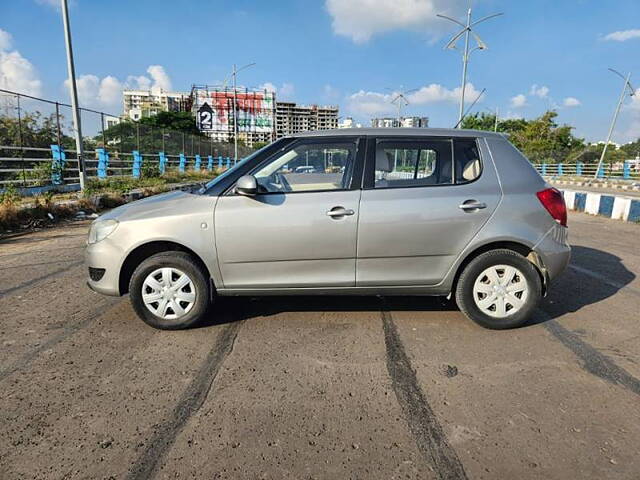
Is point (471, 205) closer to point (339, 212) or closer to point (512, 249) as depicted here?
point (512, 249)

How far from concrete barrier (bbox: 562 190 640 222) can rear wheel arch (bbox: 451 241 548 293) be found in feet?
25.6

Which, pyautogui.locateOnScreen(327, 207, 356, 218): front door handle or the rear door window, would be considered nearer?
pyautogui.locateOnScreen(327, 207, 356, 218): front door handle

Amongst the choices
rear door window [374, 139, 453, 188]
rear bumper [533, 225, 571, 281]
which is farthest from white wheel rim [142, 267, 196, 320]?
rear bumper [533, 225, 571, 281]

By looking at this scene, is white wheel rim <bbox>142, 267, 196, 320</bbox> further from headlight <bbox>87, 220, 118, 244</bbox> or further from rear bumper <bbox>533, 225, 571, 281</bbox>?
rear bumper <bbox>533, 225, 571, 281</bbox>

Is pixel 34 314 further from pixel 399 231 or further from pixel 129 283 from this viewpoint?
pixel 399 231

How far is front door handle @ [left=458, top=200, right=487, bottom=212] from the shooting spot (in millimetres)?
3607

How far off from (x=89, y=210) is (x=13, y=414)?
9.75m

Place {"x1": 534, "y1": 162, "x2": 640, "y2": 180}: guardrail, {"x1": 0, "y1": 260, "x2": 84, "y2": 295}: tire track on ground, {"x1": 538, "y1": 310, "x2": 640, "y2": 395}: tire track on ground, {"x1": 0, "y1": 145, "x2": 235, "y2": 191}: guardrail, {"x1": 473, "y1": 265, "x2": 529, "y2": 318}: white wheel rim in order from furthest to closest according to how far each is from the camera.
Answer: {"x1": 534, "y1": 162, "x2": 640, "y2": 180}: guardrail → {"x1": 0, "y1": 145, "x2": 235, "y2": 191}: guardrail → {"x1": 0, "y1": 260, "x2": 84, "y2": 295}: tire track on ground → {"x1": 473, "y1": 265, "x2": 529, "y2": 318}: white wheel rim → {"x1": 538, "y1": 310, "x2": 640, "y2": 395}: tire track on ground

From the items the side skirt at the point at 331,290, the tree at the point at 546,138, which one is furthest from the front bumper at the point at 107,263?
the tree at the point at 546,138

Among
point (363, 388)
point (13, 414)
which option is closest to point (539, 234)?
point (363, 388)

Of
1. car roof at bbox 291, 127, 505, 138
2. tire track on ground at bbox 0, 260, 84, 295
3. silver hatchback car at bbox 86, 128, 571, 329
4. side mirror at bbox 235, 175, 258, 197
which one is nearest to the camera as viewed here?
side mirror at bbox 235, 175, 258, 197

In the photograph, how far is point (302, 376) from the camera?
2943 millimetres

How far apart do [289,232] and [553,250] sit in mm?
2379

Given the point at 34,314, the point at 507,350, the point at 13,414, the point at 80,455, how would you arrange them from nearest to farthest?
1. the point at 80,455
2. the point at 13,414
3. the point at 507,350
4. the point at 34,314
